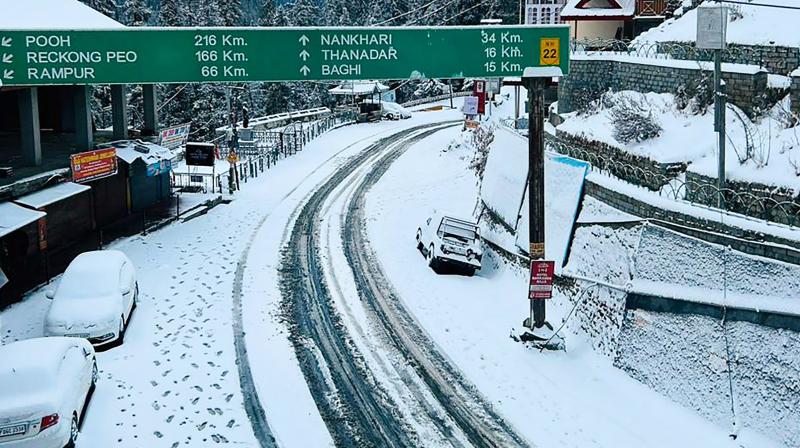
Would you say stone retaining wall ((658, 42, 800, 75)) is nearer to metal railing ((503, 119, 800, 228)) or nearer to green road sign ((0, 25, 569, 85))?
metal railing ((503, 119, 800, 228))

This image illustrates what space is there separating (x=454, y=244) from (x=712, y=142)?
8.57m

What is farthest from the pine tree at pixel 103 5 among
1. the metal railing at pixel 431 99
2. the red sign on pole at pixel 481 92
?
the metal railing at pixel 431 99

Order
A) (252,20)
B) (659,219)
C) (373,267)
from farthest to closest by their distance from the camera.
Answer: (252,20)
(373,267)
(659,219)

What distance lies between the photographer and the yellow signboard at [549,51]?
1964 cm

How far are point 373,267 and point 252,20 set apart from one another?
146969 mm

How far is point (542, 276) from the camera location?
1914cm

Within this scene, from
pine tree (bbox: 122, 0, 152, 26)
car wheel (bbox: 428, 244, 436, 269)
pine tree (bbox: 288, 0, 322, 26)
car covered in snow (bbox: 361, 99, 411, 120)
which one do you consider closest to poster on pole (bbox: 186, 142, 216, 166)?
car wheel (bbox: 428, 244, 436, 269)

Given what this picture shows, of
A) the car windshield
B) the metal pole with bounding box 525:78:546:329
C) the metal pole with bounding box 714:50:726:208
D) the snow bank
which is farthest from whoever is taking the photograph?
the car windshield

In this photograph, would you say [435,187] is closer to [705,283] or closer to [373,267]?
[373,267]

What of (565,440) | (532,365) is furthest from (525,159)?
(565,440)

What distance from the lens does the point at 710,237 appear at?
16.3m

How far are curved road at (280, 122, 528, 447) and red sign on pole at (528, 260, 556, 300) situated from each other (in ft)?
9.42

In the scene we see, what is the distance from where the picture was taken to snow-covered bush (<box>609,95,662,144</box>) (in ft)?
74.2

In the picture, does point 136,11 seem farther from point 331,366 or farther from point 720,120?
point 720,120
